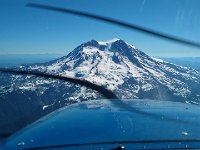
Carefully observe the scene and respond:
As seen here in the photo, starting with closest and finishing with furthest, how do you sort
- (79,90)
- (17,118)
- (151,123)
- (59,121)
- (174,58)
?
1. (151,123)
2. (59,121)
3. (17,118)
4. (79,90)
5. (174,58)

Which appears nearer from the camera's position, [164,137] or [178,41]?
[164,137]

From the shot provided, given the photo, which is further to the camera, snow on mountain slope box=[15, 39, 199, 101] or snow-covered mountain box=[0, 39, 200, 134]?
snow on mountain slope box=[15, 39, 199, 101]

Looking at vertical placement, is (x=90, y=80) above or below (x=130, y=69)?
below

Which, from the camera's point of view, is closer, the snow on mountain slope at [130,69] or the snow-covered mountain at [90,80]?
the snow-covered mountain at [90,80]

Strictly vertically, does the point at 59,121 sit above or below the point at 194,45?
below

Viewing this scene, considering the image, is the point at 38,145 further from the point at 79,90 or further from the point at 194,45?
the point at 79,90

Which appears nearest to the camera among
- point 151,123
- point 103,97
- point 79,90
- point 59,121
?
point 151,123

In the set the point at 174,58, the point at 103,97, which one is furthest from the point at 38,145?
the point at 174,58

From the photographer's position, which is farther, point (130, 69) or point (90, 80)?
point (130, 69)
